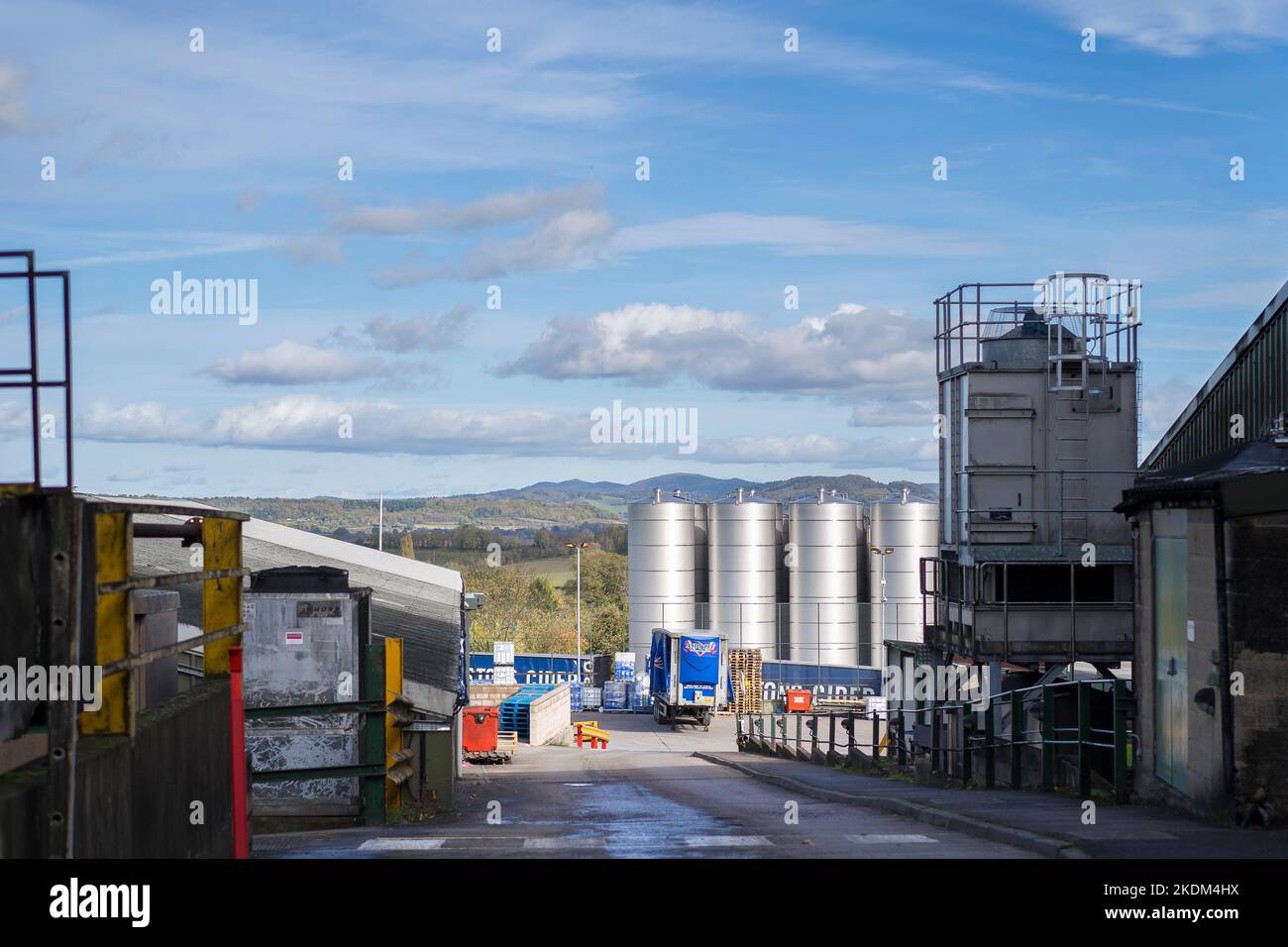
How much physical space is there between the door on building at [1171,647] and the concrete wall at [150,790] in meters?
9.55

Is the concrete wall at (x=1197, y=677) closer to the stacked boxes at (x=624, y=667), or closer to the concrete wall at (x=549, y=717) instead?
the concrete wall at (x=549, y=717)

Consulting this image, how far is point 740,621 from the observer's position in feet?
205

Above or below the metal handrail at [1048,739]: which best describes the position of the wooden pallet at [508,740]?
below

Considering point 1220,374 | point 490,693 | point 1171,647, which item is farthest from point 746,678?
point 1171,647

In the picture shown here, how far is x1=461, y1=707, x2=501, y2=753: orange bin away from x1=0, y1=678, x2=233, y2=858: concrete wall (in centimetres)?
2694

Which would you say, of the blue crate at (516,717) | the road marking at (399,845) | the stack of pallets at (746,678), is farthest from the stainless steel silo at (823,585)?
the road marking at (399,845)

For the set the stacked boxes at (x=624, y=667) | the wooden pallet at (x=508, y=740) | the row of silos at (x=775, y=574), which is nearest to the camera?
the wooden pallet at (x=508, y=740)

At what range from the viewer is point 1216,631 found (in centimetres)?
1202

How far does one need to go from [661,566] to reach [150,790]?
55.7 m

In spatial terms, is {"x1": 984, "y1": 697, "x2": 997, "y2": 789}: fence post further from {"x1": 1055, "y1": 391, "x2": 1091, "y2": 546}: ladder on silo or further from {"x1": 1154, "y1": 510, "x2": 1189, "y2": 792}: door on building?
{"x1": 1055, "y1": 391, "x2": 1091, "y2": 546}: ladder on silo

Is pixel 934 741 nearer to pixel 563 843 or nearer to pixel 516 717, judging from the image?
pixel 563 843

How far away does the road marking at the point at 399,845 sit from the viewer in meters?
10.4
